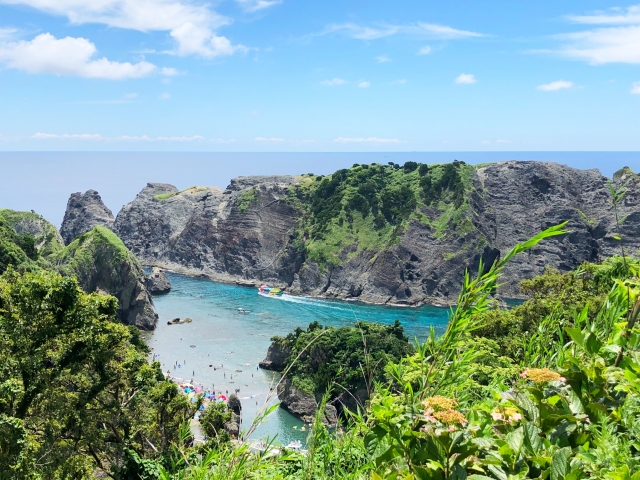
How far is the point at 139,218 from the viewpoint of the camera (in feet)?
409

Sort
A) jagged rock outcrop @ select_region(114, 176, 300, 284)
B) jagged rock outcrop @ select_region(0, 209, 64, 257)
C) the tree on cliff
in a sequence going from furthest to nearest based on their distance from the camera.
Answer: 1. jagged rock outcrop @ select_region(114, 176, 300, 284)
2. jagged rock outcrop @ select_region(0, 209, 64, 257)
3. the tree on cliff

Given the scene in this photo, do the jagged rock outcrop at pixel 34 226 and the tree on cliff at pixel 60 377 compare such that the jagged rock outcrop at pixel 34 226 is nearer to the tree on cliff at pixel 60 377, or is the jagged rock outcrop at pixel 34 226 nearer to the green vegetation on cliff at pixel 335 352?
the green vegetation on cliff at pixel 335 352

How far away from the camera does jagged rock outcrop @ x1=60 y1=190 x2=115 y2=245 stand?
128 m

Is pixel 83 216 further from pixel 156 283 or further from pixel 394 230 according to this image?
pixel 394 230

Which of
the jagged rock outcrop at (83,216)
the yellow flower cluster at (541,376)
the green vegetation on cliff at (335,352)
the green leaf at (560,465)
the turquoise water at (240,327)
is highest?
the yellow flower cluster at (541,376)

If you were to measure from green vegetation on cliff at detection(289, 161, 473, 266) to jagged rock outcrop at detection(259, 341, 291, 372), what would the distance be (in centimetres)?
4100

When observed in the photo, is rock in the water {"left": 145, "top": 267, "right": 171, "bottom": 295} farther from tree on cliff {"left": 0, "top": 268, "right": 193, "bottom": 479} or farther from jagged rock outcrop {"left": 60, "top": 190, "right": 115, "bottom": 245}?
tree on cliff {"left": 0, "top": 268, "right": 193, "bottom": 479}

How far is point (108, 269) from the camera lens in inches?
3098

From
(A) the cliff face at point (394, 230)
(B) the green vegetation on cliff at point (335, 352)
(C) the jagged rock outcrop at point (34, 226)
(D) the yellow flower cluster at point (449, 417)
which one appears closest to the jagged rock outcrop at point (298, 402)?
(B) the green vegetation on cliff at point (335, 352)

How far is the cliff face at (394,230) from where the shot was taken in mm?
90131

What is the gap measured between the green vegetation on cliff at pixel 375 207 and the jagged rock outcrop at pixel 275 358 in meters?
41.0

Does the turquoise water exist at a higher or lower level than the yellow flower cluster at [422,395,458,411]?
lower

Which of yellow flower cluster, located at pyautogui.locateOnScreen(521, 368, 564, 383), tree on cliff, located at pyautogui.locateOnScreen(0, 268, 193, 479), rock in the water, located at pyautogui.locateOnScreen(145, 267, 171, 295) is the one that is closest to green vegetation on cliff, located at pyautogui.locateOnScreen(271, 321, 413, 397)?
tree on cliff, located at pyautogui.locateOnScreen(0, 268, 193, 479)

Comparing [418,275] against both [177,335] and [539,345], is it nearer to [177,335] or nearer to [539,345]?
[177,335]
